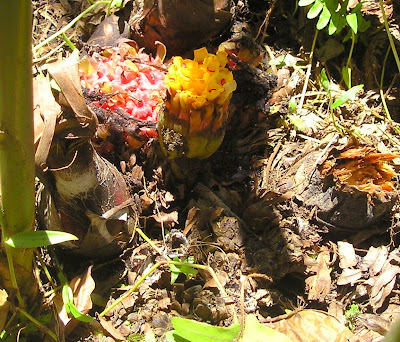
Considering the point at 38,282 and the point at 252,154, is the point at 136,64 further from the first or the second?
the point at 38,282

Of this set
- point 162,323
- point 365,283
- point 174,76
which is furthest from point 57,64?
point 365,283

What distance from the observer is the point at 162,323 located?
4.20 ft

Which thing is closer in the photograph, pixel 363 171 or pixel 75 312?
pixel 75 312

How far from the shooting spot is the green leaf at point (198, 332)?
2.55ft

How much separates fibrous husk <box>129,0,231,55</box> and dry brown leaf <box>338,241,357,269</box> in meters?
0.93

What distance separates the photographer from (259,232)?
1490mm

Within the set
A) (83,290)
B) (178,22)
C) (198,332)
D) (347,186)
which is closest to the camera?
(198,332)

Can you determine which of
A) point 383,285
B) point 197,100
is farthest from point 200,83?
point 383,285

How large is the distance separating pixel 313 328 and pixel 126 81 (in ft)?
3.32

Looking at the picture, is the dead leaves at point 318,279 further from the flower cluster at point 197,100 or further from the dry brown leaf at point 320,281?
the flower cluster at point 197,100

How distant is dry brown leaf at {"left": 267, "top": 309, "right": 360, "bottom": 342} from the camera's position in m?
1.30

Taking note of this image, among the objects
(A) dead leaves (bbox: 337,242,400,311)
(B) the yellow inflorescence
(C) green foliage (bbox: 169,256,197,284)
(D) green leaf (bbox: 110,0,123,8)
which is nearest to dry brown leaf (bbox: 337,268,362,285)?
(A) dead leaves (bbox: 337,242,400,311)

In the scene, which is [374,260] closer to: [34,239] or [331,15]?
[331,15]

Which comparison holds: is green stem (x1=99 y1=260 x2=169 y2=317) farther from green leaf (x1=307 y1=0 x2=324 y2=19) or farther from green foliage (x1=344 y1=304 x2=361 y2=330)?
green leaf (x1=307 y1=0 x2=324 y2=19)
